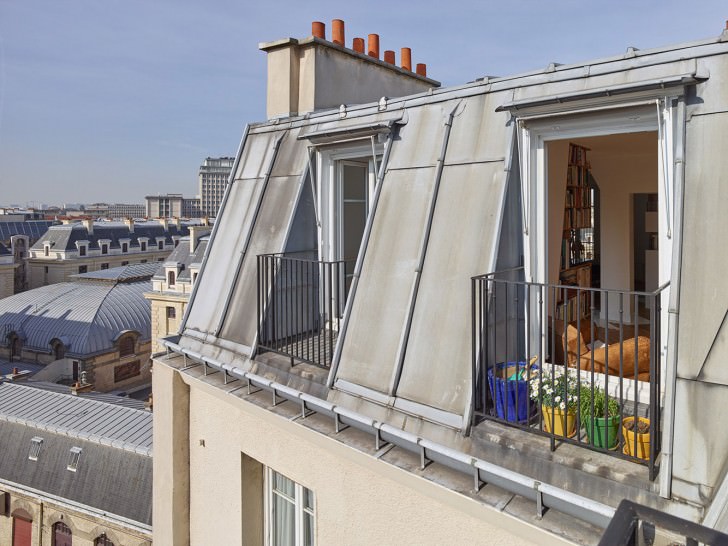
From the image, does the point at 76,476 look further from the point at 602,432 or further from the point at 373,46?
the point at 602,432

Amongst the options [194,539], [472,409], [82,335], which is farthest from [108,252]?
[472,409]

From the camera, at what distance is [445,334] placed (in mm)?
4070

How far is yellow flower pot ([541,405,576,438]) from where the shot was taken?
340 cm

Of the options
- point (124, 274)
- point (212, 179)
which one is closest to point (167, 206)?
point (212, 179)

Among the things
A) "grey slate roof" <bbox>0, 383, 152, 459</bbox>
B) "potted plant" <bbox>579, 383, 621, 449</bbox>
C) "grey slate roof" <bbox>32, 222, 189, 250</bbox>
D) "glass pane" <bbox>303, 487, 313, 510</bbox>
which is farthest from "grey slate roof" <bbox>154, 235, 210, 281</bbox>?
"potted plant" <bbox>579, 383, 621, 449</bbox>

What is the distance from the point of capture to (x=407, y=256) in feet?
14.8

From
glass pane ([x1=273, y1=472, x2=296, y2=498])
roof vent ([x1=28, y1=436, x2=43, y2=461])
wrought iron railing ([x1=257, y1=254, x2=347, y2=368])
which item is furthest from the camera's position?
roof vent ([x1=28, y1=436, x2=43, y2=461])

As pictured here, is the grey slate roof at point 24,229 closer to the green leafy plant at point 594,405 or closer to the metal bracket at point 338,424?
the metal bracket at point 338,424

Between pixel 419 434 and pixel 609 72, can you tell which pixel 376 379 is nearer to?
pixel 419 434

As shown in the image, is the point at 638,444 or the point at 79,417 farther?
the point at 79,417

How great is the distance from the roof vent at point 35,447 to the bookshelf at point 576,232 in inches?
726

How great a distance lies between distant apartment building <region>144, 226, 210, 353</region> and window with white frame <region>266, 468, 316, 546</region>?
29928 mm

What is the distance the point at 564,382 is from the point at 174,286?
34216 millimetres

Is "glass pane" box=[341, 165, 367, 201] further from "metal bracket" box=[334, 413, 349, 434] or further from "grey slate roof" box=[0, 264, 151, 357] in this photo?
"grey slate roof" box=[0, 264, 151, 357]
